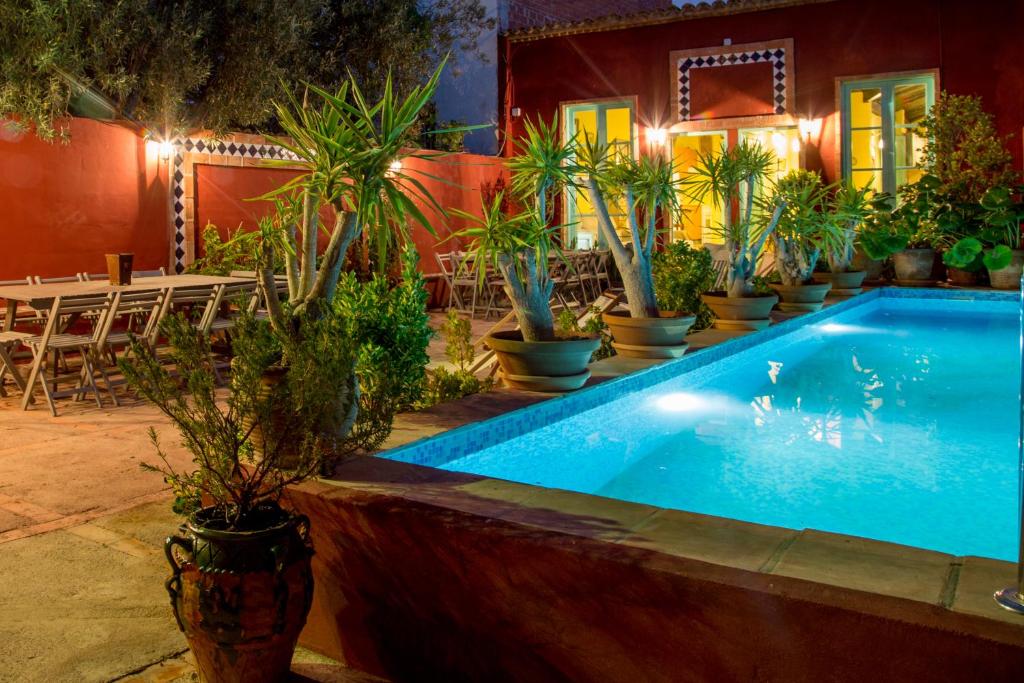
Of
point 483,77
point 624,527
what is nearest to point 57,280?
point 624,527

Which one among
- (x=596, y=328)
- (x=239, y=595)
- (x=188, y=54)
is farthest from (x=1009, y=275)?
(x=239, y=595)

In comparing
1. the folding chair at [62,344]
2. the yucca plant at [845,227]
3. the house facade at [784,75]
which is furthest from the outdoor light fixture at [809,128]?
the folding chair at [62,344]

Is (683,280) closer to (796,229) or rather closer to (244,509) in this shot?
(796,229)

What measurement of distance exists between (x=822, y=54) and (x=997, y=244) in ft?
12.8

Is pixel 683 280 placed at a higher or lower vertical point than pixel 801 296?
higher

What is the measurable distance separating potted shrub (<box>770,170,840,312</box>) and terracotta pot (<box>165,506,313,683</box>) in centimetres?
694

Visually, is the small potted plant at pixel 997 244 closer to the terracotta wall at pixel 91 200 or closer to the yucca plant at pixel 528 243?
the terracotta wall at pixel 91 200

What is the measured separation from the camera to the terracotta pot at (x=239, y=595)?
2305 millimetres

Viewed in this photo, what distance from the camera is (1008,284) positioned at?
38.2ft

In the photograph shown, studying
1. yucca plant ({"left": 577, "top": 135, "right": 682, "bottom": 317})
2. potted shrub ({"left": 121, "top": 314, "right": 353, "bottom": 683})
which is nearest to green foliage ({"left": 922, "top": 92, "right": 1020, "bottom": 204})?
yucca plant ({"left": 577, "top": 135, "right": 682, "bottom": 317})

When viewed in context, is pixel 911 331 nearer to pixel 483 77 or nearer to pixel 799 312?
Answer: pixel 799 312

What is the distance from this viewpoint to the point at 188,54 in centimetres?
957

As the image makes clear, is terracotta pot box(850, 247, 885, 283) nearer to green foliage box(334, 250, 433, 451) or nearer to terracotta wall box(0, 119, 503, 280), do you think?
terracotta wall box(0, 119, 503, 280)

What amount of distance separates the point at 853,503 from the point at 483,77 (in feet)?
42.4
